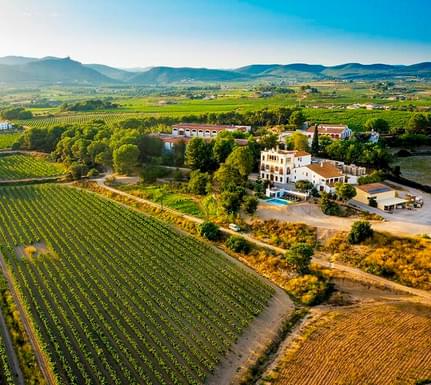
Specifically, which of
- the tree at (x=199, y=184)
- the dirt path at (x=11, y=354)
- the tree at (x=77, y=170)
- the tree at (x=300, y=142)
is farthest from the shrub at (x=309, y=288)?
the tree at (x=77, y=170)

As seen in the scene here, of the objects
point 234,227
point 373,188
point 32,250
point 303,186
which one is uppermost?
point 373,188

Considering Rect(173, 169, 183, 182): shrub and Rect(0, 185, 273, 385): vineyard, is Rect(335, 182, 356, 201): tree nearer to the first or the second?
Rect(0, 185, 273, 385): vineyard

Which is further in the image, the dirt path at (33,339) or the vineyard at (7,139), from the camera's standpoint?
the vineyard at (7,139)

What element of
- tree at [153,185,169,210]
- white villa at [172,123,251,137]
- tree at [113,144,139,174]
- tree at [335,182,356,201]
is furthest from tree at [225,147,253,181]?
white villa at [172,123,251,137]

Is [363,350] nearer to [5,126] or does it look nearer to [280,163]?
[280,163]

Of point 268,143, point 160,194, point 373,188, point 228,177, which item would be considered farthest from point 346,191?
point 160,194

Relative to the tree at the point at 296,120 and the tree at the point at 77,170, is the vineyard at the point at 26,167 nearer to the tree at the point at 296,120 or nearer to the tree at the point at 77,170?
the tree at the point at 77,170
